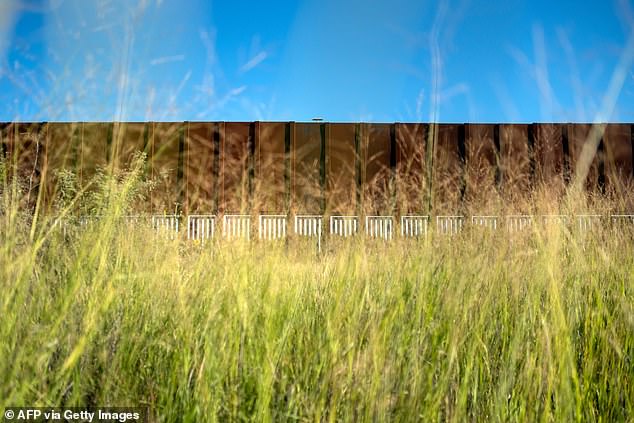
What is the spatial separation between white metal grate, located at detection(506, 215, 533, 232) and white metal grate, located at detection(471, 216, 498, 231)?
6 cm

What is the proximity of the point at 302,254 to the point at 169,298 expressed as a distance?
117 cm

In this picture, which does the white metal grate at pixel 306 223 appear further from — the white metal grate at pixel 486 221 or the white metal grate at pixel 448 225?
the white metal grate at pixel 486 221

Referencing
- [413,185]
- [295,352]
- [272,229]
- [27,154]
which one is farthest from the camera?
[272,229]

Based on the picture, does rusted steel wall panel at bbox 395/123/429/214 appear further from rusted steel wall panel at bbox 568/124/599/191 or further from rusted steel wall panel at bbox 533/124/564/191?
rusted steel wall panel at bbox 568/124/599/191

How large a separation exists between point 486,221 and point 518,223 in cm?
21

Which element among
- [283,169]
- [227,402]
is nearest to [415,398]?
[227,402]

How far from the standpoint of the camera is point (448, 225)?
6.95 ft

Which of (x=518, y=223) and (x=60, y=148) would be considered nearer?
(x=60, y=148)

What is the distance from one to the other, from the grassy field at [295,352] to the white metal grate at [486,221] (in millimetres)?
674

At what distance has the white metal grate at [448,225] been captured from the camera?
1.94 metres

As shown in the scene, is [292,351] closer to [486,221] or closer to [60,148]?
[60,148]

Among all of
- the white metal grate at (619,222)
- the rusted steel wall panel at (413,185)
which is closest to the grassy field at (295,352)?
the rusted steel wall panel at (413,185)

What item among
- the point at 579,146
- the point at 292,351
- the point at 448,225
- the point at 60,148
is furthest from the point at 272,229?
the point at 579,146

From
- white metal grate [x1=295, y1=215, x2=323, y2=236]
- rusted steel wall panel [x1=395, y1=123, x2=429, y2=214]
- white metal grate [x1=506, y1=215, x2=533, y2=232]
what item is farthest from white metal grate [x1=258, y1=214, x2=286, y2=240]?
white metal grate [x1=506, y1=215, x2=533, y2=232]
